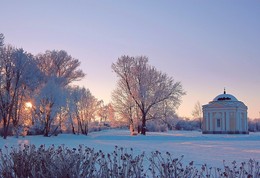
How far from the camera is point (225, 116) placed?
47781 millimetres

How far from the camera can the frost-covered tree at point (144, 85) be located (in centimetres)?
4500

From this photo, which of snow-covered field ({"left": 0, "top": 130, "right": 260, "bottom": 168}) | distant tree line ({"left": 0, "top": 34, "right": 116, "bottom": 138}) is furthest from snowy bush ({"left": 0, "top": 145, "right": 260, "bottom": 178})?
distant tree line ({"left": 0, "top": 34, "right": 116, "bottom": 138})

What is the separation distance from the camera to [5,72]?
1494 inches

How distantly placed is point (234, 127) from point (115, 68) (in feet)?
53.2

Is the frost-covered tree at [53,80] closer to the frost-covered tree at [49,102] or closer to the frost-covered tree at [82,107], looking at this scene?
the frost-covered tree at [49,102]

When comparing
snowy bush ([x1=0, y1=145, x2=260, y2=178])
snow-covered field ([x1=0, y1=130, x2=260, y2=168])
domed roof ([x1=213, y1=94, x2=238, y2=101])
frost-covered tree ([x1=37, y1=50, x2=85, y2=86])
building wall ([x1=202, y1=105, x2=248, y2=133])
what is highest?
frost-covered tree ([x1=37, y1=50, x2=85, y2=86])

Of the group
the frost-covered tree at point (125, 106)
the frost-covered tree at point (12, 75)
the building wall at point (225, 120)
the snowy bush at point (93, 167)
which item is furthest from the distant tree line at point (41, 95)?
the snowy bush at point (93, 167)

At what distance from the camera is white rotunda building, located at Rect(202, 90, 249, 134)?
4762 cm

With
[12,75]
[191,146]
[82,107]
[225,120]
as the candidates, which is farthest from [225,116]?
[12,75]

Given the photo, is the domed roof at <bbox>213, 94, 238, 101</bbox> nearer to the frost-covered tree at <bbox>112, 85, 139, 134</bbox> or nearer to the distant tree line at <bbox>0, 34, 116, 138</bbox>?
the frost-covered tree at <bbox>112, 85, 139, 134</bbox>

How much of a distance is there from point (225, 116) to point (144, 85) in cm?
1111

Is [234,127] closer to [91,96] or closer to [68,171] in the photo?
[91,96]

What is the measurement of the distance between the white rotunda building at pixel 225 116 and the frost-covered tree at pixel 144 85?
17.4ft

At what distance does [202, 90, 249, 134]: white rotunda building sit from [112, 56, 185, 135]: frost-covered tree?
5.31 metres
